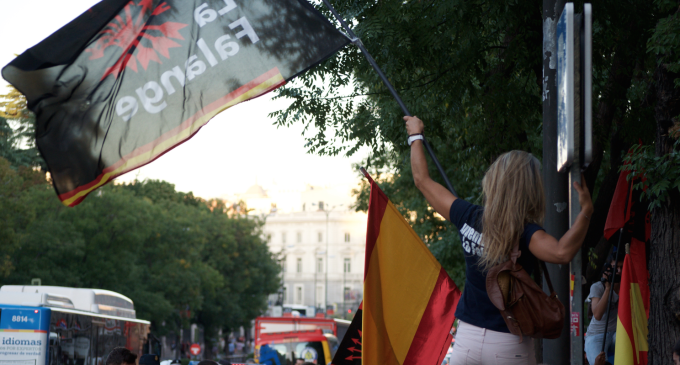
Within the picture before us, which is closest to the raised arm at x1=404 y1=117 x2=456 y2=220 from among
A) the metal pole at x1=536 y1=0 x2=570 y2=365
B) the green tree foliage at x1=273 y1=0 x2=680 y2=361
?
the metal pole at x1=536 y1=0 x2=570 y2=365

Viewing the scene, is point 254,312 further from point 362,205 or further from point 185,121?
point 185,121

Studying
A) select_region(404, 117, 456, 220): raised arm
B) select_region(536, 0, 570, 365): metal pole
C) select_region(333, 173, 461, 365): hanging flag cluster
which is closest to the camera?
select_region(404, 117, 456, 220): raised arm

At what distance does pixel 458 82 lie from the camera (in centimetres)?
903

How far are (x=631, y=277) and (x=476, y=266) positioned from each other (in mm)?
4999

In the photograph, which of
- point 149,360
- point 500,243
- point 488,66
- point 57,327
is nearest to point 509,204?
point 500,243

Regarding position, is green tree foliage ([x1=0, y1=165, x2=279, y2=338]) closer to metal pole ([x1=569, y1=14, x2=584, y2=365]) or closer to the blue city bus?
the blue city bus

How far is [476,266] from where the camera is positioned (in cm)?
318

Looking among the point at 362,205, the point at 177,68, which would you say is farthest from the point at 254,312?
the point at 177,68

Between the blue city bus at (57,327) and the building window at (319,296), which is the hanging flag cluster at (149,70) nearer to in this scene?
the blue city bus at (57,327)

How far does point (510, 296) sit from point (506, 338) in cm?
17

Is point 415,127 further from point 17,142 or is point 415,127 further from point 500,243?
point 17,142

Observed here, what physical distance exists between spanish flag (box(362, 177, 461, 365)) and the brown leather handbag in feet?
4.72

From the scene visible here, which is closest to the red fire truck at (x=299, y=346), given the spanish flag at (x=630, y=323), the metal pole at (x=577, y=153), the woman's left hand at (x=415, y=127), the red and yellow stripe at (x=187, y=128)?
the spanish flag at (x=630, y=323)

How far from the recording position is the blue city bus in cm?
1543
